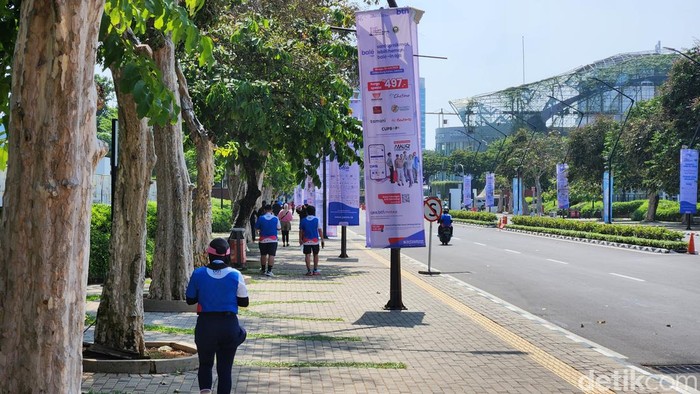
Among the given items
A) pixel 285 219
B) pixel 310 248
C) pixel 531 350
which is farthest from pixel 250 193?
pixel 531 350

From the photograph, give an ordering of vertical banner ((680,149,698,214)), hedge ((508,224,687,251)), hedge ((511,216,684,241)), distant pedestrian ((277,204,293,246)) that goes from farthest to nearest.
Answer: vertical banner ((680,149,698,214)) < distant pedestrian ((277,204,293,246)) < hedge ((511,216,684,241)) < hedge ((508,224,687,251))

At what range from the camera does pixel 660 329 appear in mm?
13055

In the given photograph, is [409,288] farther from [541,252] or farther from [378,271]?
[541,252]

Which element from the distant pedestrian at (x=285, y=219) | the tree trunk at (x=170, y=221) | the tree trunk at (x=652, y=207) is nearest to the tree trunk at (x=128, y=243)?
the tree trunk at (x=170, y=221)

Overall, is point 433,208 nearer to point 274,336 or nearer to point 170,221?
point 170,221

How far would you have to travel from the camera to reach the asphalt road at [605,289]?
1218 cm

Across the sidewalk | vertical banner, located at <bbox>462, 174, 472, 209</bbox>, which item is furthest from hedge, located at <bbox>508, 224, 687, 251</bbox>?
vertical banner, located at <bbox>462, 174, 472, 209</bbox>

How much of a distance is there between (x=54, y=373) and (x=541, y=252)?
29.0m

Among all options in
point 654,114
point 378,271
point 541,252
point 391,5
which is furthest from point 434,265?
point 654,114

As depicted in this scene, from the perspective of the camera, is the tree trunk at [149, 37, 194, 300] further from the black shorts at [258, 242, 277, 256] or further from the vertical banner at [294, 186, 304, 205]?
the vertical banner at [294, 186, 304, 205]

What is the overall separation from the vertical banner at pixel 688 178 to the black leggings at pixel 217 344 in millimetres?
39258

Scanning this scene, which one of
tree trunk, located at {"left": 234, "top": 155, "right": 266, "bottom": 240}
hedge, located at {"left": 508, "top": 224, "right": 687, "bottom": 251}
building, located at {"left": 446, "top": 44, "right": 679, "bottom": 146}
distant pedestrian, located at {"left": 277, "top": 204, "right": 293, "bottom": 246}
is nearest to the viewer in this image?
tree trunk, located at {"left": 234, "top": 155, "right": 266, "bottom": 240}

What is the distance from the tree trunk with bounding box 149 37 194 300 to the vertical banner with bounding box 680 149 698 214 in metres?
33.3

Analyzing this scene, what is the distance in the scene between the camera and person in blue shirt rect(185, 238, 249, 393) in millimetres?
7457
